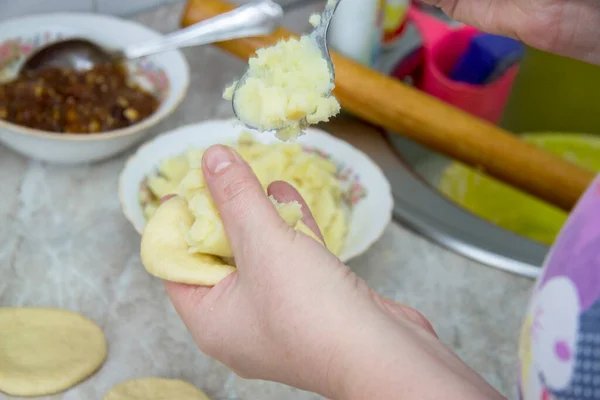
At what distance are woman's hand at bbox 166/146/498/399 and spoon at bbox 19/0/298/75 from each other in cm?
41

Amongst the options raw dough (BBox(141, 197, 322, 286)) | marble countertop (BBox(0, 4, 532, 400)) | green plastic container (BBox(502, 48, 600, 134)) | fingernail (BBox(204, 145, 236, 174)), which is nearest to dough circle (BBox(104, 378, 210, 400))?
marble countertop (BBox(0, 4, 532, 400))

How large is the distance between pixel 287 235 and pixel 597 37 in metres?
0.41

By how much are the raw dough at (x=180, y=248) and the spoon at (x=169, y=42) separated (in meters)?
0.33

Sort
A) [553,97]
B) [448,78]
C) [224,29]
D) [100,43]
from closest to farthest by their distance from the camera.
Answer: [224,29] < [100,43] < [448,78] < [553,97]

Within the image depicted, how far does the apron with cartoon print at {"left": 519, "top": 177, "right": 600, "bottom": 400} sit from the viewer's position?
47 cm

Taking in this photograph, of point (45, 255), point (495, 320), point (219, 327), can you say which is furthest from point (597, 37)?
point (45, 255)

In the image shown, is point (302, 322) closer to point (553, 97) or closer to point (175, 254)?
point (175, 254)

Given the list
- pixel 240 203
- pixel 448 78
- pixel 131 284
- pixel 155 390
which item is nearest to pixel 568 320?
pixel 240 203

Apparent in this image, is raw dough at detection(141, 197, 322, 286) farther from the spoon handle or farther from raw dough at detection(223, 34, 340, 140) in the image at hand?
the spoon handle

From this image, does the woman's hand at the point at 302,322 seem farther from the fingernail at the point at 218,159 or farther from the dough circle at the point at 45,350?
the dough circle at the point at 45,350

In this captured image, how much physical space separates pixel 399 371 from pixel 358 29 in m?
0.76

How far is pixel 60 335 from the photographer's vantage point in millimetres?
724

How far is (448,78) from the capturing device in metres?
1.24

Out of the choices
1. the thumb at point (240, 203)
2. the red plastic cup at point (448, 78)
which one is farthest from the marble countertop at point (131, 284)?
the red plastic cup at point (448, 78)
